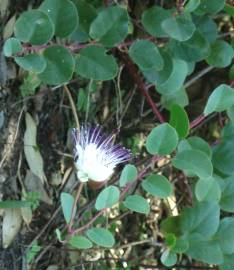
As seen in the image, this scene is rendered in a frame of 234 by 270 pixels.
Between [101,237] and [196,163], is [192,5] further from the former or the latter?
[101,237]

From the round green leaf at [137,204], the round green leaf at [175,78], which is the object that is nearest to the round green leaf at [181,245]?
the round green leaf at [137,204]

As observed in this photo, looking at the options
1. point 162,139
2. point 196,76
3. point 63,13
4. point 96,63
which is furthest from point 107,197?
point 196,76

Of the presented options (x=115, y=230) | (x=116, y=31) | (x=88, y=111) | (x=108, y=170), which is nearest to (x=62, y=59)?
(x=116, y=31)

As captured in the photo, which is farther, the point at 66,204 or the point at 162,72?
the point at 162,72

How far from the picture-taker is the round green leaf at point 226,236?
132 cm

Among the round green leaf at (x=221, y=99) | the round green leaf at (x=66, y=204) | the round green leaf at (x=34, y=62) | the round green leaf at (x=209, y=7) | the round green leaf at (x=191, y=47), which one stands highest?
the round green leaf at (x=209, y=7)

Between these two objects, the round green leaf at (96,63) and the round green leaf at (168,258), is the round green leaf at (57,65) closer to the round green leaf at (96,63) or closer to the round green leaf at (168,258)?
A: the round green leaf at (96,63)

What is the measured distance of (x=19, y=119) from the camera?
58.4 inches

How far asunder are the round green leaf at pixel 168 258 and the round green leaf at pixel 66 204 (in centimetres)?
23

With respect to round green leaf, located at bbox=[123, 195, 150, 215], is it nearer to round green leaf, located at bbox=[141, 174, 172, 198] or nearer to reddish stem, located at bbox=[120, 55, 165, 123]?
round green leaf, located at bbox=[141, 174, 172, 198]

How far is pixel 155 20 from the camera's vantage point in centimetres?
137

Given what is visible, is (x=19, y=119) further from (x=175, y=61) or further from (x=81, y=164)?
(x=175, y=61)

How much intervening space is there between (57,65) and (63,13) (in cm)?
10

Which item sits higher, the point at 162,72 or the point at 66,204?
the point at 162,72
